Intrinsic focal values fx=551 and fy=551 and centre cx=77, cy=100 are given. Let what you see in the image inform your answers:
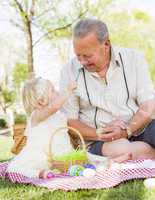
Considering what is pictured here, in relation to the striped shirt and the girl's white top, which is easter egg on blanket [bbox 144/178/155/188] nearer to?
the girl's white top

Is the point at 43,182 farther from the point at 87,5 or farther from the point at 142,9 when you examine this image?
the point at 142,9

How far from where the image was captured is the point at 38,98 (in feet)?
14.1

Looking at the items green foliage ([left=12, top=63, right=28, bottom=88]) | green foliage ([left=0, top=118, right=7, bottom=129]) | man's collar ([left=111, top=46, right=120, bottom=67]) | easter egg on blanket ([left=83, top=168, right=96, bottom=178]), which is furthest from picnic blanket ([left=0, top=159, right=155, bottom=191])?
green foliage ([left=12, top=63, right=28, bottom=88])

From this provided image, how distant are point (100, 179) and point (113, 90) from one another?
108 cm

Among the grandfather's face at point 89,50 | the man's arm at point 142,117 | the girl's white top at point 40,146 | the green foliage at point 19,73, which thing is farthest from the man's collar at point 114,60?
the green foliage at point 19,73

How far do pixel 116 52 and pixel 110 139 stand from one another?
0.75 m

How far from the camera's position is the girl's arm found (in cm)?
423

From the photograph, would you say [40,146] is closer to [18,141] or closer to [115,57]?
[18,141]

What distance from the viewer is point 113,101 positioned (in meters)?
4.59

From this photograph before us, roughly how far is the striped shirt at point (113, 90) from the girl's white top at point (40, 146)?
0.23 meters

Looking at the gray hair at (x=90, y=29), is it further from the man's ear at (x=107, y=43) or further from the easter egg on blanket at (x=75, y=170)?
the easter egg on blanket at (x=75, y=170)

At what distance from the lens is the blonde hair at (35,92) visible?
14.1 ft

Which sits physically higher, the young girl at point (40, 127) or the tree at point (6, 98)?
the young girl at point (40, 127)

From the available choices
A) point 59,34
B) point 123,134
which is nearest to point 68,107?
point 123,134
